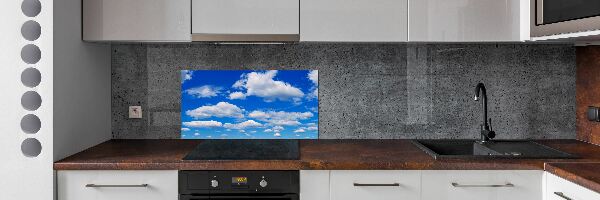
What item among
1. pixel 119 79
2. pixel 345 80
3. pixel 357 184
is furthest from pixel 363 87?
pixel 119 79

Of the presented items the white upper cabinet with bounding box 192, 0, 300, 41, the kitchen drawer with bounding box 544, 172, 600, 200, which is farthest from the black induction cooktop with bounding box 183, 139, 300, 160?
the kitchen drawer with bounding box 544, 172, 600, 200

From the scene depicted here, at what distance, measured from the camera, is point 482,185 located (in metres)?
2.28

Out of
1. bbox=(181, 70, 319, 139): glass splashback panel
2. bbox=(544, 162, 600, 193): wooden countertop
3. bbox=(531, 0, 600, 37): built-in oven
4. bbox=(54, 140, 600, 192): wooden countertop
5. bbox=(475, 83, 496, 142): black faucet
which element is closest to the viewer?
bbox=(544, 162, 600, 193): wooden countertop

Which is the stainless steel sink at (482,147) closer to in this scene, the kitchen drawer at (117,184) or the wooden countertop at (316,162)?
the wooden countertop at (316,162)

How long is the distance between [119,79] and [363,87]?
125cm

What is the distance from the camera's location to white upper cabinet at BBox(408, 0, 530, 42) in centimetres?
258

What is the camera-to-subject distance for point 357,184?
229 centimetres
